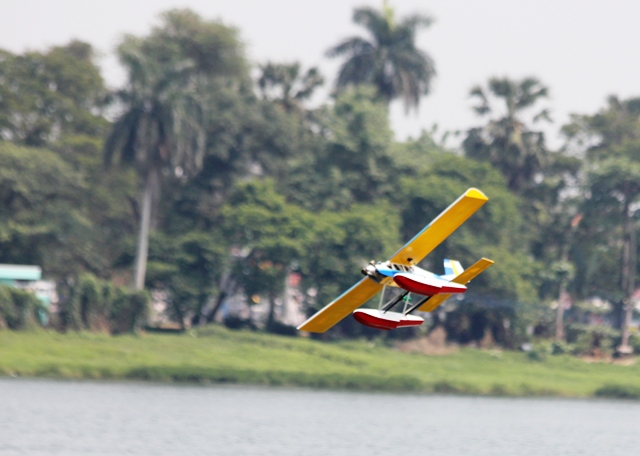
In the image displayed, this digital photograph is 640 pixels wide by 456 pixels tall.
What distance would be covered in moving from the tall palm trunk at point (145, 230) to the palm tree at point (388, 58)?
805 inches

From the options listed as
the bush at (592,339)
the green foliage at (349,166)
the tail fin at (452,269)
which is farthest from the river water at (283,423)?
the green foliage at (349,166)

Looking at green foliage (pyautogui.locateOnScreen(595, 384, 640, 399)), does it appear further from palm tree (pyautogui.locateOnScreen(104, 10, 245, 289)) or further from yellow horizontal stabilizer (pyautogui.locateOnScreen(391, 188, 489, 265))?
yellow horizontal stabilizer (pyautogui.locateOnScreen(391, 188, 489, 265))

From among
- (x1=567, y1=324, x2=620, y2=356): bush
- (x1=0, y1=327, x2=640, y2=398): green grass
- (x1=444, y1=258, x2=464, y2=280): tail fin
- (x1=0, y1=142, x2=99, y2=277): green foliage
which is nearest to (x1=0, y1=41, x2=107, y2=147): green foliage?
(x1=0, y1=142, x2=99, y2=277): green foliage

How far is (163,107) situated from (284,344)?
1462cm

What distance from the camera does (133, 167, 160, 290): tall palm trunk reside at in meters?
58.1

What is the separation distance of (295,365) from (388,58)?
3055cm

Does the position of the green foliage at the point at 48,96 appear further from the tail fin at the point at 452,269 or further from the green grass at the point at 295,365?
the tail fin at the point at 452,269

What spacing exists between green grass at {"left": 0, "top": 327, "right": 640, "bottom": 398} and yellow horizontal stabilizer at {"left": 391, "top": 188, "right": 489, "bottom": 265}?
95.1 ft

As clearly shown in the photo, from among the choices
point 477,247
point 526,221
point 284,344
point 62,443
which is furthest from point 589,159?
point 62,443

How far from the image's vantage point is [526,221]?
68.4m

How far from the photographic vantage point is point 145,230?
58.6 m

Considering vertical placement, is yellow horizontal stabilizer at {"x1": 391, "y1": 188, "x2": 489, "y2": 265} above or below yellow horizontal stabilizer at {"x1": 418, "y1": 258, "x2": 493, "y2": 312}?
above

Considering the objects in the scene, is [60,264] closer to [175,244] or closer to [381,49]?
[175,244]

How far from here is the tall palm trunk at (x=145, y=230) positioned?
5807cm
